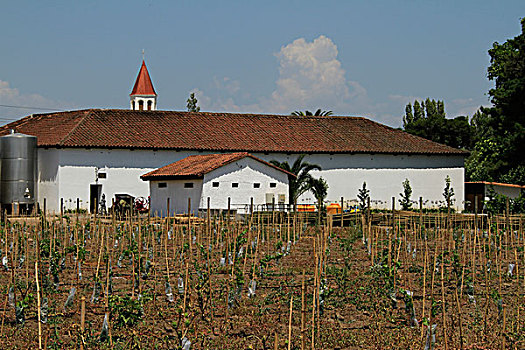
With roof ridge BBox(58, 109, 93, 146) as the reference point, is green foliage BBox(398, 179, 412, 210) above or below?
below

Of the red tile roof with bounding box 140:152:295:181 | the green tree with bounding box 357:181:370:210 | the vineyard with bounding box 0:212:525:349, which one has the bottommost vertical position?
the vineyard with bounding box 0:212:525:349

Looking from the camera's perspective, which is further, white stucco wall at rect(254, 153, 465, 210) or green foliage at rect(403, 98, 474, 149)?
green foliage at rect(403, 98, 474, 149)

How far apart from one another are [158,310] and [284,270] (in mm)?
4042

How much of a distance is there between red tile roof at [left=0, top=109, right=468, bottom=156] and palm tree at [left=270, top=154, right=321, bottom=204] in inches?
91.5

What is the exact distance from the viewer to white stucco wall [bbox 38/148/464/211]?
36406 millimetres

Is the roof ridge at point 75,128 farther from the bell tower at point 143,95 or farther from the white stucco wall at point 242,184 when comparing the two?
the bell tower at point 143,95

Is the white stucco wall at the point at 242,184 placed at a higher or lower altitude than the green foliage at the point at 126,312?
higher

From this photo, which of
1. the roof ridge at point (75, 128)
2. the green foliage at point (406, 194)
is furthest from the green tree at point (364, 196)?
the roof ridge at point (75, 128)

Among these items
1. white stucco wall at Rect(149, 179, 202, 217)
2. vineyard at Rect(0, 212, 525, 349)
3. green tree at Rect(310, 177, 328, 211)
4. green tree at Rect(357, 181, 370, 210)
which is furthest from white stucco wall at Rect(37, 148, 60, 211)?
vineyard at Rect(0, 212, 525, 349)

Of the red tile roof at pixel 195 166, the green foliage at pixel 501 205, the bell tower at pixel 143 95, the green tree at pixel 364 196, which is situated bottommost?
the green foliage at pixel 501 205

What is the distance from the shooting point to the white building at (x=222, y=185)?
31.4 m

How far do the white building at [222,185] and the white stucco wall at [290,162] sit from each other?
3.91 metres

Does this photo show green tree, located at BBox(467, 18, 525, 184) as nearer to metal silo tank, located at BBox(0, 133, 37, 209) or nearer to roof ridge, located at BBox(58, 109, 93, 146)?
roof ridge, located at BBox(58, 109, 93, 146)

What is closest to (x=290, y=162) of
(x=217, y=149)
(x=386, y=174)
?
(x=217, y=149)
